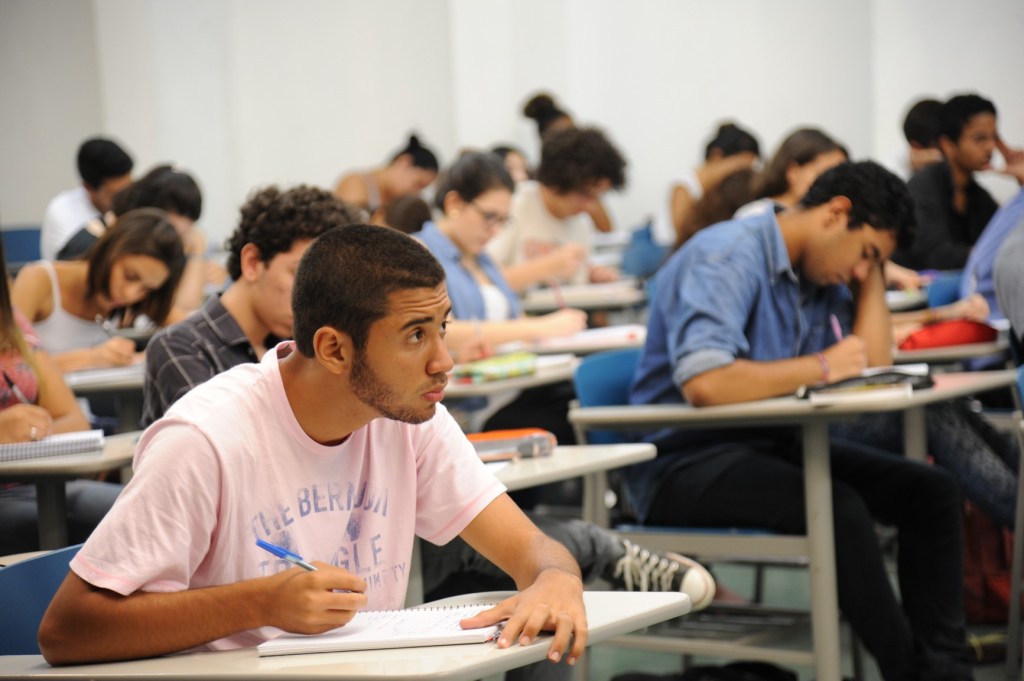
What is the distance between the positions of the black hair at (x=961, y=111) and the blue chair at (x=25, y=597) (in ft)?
15.0

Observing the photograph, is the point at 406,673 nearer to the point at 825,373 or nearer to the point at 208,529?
the point at 208,529

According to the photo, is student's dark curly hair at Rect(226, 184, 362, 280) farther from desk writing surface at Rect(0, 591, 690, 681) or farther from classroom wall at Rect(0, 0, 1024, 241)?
classroom wall at Rect(0, 0, 1024, 241)

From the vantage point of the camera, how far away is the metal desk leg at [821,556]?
2.49 meters

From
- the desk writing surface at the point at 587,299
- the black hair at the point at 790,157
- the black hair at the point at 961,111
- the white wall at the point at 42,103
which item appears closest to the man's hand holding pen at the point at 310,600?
the black hair at the point at 790,157

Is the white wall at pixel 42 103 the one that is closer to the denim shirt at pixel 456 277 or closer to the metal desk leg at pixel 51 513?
the denim shirt at pixel 456 277

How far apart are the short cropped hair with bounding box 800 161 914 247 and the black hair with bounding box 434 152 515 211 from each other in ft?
4.60

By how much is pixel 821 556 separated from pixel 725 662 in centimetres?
85

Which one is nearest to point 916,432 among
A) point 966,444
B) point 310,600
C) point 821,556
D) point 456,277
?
point 966,444

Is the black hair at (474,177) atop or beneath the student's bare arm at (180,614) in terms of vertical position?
atop

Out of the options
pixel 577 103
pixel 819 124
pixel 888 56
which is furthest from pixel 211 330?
pixel 577 103

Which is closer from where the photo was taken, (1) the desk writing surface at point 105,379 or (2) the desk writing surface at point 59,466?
(2) the desk writing surface at point 59,466

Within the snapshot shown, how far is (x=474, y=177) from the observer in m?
4.00

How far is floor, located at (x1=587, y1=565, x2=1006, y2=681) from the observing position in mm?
3043

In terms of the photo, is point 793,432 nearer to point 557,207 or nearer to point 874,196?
point 874,196
